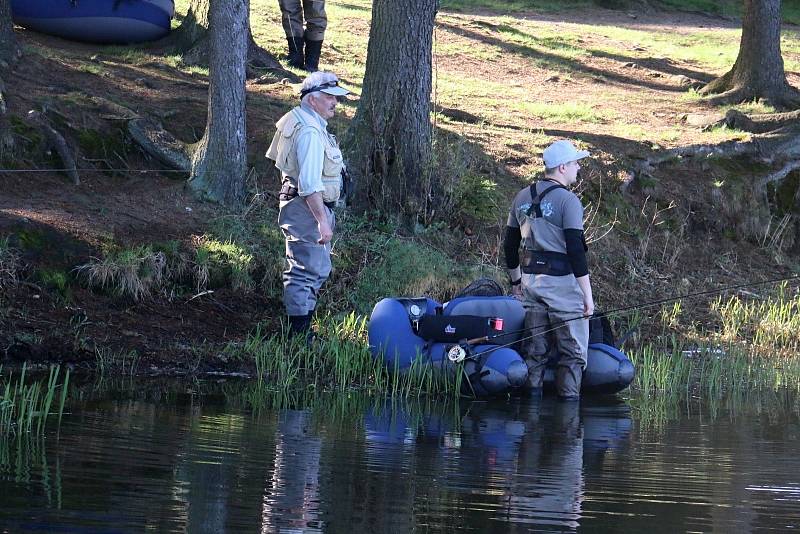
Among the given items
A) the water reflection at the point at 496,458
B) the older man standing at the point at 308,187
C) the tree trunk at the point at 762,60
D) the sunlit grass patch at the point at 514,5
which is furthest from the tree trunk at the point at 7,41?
the sunlit grass patch at the point at 514,5

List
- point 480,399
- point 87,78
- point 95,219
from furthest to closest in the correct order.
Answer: point 87,78
point 95,219
point 480,399

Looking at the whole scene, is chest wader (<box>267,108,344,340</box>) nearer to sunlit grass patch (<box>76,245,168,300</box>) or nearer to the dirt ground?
the dirt ground

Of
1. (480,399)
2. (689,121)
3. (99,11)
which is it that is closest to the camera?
(480,399)

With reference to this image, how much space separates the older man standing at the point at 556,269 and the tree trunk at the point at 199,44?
6.76 meters

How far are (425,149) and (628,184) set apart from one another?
2.87m

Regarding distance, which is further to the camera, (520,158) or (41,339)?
(520,158)

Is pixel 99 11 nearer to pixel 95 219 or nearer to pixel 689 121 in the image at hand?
pixel 95 219

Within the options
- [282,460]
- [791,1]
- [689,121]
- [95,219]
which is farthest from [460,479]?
[791,1]

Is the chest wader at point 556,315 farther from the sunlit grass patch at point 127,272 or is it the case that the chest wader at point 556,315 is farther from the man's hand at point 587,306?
the sunlit grass patch at point 127,272

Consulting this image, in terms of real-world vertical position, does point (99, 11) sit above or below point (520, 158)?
above

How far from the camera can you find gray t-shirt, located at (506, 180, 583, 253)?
27.2 feet

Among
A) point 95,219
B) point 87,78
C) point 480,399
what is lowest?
point 480,399

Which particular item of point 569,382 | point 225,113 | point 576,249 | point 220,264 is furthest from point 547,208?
point 225,113

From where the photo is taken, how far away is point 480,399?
8578 millimetres
